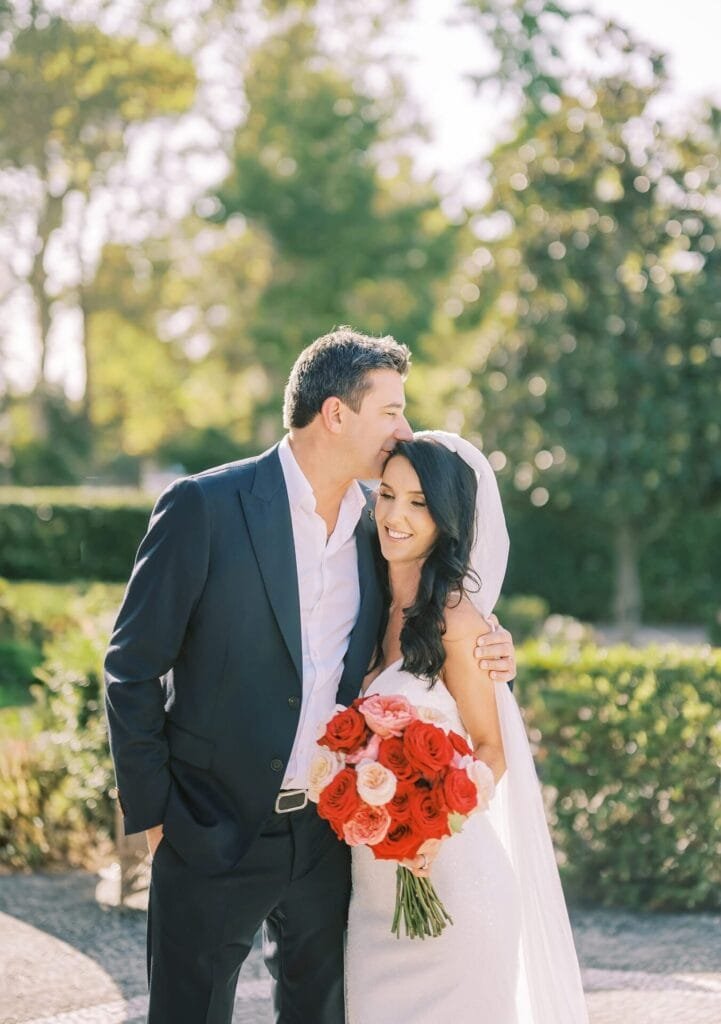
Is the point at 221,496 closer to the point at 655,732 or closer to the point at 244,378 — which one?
the point at 655,732

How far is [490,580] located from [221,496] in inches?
38.1

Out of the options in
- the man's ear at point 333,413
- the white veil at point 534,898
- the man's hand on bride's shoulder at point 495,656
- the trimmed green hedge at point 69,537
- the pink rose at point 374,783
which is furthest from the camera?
the trimmed green hedge at point 69,537

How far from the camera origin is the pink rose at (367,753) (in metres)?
3.13

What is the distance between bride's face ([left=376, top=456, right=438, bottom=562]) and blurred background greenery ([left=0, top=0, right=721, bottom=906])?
2534mm

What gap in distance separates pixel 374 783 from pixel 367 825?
10cm

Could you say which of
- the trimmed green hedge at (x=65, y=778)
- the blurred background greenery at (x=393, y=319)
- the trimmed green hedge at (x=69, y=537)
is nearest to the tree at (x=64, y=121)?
the blurred background greenery at (x=393, y=319)

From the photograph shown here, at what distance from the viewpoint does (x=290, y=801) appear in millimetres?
3307

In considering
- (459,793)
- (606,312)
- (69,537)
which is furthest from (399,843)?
(69,537)

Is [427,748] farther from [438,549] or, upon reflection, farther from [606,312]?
[606,312]

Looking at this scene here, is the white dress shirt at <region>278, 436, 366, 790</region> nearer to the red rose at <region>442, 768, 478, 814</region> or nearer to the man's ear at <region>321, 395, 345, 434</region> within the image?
the man's ear at <region>321, 395, 345, 434</region>

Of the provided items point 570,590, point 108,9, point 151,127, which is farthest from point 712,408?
point 151,127

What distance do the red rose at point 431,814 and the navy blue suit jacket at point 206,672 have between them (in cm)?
37

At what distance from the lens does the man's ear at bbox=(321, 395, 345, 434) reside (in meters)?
3.37

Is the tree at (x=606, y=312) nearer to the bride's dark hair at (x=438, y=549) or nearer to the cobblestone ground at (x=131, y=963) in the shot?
the cobblestone ground at (x=131, y=963)
